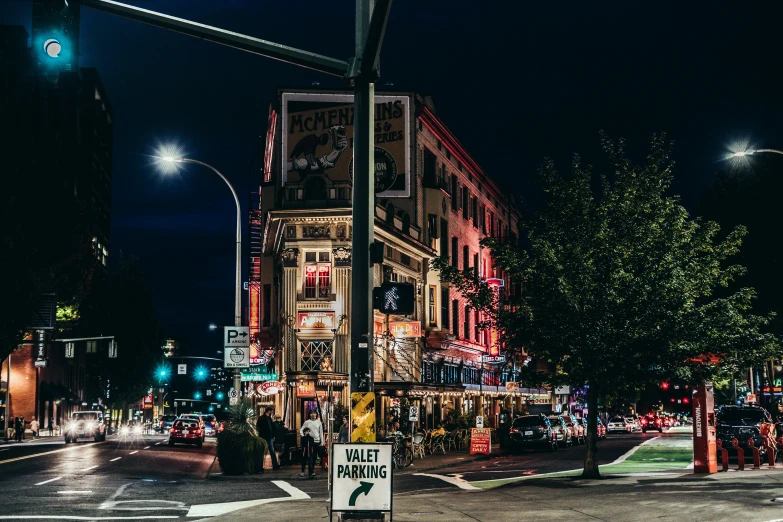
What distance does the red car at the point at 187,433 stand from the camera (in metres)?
51.3

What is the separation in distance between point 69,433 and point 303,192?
2378cm

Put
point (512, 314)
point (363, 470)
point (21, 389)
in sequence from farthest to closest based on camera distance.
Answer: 1. point (21, 389)
2. point (512, 314)
3. point (363, 470)

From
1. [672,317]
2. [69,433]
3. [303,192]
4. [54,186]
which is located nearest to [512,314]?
[672,317]

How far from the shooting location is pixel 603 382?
79.3 ft

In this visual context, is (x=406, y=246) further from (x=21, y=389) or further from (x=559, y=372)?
(x=21, y=389)

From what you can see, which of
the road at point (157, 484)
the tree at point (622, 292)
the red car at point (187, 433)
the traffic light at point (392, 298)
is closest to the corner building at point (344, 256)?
the red car at point (187, 433)

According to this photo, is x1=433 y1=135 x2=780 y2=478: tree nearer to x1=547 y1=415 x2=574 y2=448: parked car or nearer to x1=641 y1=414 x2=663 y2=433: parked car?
x1=547 y1=415 x2=574 y2=448: parked car

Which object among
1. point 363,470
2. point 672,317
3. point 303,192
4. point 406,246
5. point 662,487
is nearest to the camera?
point 363,470

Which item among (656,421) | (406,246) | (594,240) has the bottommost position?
(656,421)

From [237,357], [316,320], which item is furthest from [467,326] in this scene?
[237,357]

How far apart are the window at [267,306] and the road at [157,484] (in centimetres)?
1867

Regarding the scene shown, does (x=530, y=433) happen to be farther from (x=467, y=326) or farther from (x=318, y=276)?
(x=467, y=326)

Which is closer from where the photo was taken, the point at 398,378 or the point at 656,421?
the point at 398,378

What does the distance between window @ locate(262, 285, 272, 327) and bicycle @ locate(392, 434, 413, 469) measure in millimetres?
21565
